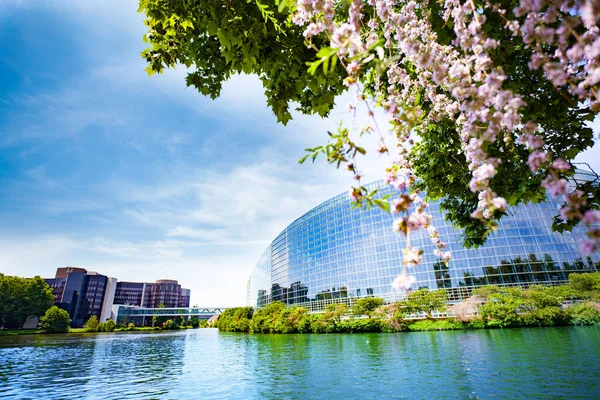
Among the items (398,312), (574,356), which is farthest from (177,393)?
(398,312)

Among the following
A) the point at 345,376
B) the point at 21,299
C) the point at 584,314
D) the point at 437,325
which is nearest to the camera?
the point at 345,376

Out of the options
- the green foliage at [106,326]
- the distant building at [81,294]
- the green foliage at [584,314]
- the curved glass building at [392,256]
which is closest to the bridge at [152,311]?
the distant building at [81,294]

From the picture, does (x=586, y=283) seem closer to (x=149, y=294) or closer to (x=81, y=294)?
(x=81, y=294)

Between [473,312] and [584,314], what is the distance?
49.3ft

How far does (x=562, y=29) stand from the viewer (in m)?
2.24

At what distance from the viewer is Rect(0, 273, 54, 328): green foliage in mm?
81812

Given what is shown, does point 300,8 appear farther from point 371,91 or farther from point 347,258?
point 347,258

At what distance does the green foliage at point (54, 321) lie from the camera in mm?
82562

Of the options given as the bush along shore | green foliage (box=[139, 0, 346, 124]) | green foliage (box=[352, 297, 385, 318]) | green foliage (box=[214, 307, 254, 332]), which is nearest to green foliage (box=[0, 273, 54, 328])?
green foliage (box=[214, 307, 254, 332])

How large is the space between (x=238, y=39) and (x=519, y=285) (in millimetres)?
80057

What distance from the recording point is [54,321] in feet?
274

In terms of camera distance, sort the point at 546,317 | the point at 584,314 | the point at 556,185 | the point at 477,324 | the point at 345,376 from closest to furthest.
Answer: the point at 556,185 → the point at 345,376 → the point at 584,314 → the point at 546,317 → the point at 477,324

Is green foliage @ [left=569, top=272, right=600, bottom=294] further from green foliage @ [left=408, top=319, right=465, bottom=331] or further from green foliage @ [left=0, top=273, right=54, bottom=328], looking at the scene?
green foliage @ [left=0, top=273, right=54, bottom=328]

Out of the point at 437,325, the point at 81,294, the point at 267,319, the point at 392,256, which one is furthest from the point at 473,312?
the point at 81,294
